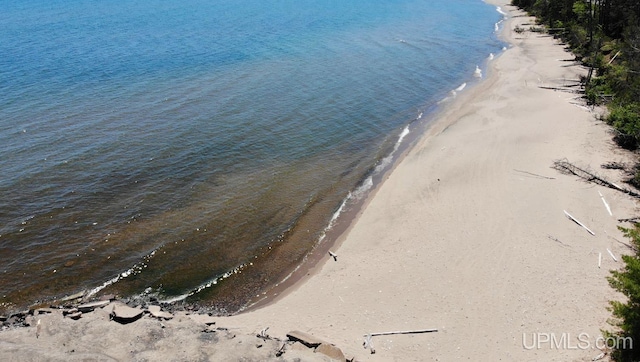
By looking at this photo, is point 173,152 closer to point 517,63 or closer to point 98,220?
point 98,220

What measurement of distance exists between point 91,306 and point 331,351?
9279 millimetres

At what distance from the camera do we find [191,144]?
2977 cm

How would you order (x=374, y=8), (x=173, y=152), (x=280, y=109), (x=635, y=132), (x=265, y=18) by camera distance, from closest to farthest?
(x=635, y=132)
(x=173, y=152)
(x=280, y=109)
(x=265, y=18)
(x=374, y=8)

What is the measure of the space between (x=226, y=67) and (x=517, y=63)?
31312mm

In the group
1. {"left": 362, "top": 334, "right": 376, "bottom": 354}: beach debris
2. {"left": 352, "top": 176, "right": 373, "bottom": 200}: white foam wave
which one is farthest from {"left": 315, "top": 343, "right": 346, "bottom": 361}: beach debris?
{"left": 352, "top": 176, "right": 373, "bottom": 200}: white foam wave

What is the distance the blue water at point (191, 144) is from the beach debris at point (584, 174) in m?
10.3

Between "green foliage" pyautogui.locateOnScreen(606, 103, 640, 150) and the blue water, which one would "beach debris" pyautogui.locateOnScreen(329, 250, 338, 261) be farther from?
"green foliage" pyautogui.locateOnScreen(606, 103, 640, 150)

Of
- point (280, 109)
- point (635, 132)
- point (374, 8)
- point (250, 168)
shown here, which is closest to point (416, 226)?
point (250, 168)

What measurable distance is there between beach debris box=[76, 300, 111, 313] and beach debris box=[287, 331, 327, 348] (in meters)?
7.41

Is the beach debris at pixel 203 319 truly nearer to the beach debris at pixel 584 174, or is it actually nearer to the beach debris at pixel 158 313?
the beach debris at pixel 158 313

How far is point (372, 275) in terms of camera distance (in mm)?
18375

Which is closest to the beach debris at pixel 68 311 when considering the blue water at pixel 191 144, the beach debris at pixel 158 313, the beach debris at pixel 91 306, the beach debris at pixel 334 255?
the beach debris at pixel 91 306

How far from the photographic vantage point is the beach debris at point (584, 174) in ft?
73.8

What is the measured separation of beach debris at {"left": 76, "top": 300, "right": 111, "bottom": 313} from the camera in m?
16.2
